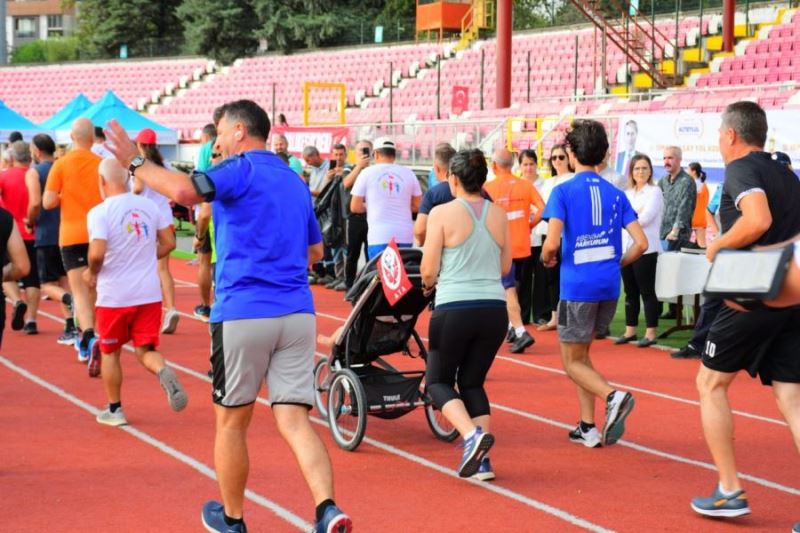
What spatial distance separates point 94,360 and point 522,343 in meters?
3.98

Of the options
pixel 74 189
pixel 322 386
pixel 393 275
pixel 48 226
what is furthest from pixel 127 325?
pixel 48 226

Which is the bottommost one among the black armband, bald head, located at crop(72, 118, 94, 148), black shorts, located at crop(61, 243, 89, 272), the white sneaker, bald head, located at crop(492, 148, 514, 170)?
the white sneaker

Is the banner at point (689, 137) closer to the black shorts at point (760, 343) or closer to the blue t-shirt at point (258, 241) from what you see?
the black shorts at point (760, 343)

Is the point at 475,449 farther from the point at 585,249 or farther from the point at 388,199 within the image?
the point at 388,199

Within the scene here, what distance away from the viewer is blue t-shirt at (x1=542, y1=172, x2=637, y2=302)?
689 centimetres

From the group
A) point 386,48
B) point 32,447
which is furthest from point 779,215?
point 386,48

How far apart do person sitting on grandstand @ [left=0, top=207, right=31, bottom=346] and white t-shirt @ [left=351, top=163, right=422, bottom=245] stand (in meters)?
4.94

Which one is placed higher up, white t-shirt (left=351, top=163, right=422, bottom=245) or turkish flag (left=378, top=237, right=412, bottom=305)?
white t-shirt (left=351, top=163, right=422, bottom=245)

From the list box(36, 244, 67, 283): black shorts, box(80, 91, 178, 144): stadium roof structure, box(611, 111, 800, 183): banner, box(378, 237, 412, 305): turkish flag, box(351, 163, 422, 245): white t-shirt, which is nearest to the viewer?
box(378, 237, 412, 305): turkish flag

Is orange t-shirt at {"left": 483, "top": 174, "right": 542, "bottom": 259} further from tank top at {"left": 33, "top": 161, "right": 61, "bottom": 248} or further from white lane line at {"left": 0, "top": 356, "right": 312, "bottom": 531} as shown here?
white lane line at {"left": 0, "top": 356, "right": 312, "bottom": 531}

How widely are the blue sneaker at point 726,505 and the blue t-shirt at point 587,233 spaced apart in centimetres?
177

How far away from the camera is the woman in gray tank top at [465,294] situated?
20.1 ft

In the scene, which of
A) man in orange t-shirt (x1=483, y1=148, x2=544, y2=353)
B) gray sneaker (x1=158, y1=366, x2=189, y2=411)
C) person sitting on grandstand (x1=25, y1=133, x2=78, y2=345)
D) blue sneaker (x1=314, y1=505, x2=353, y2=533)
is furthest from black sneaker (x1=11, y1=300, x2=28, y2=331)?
man in orange t-shirt (x1=483, y1=148, x2=544, y2=353)

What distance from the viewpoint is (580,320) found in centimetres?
691
